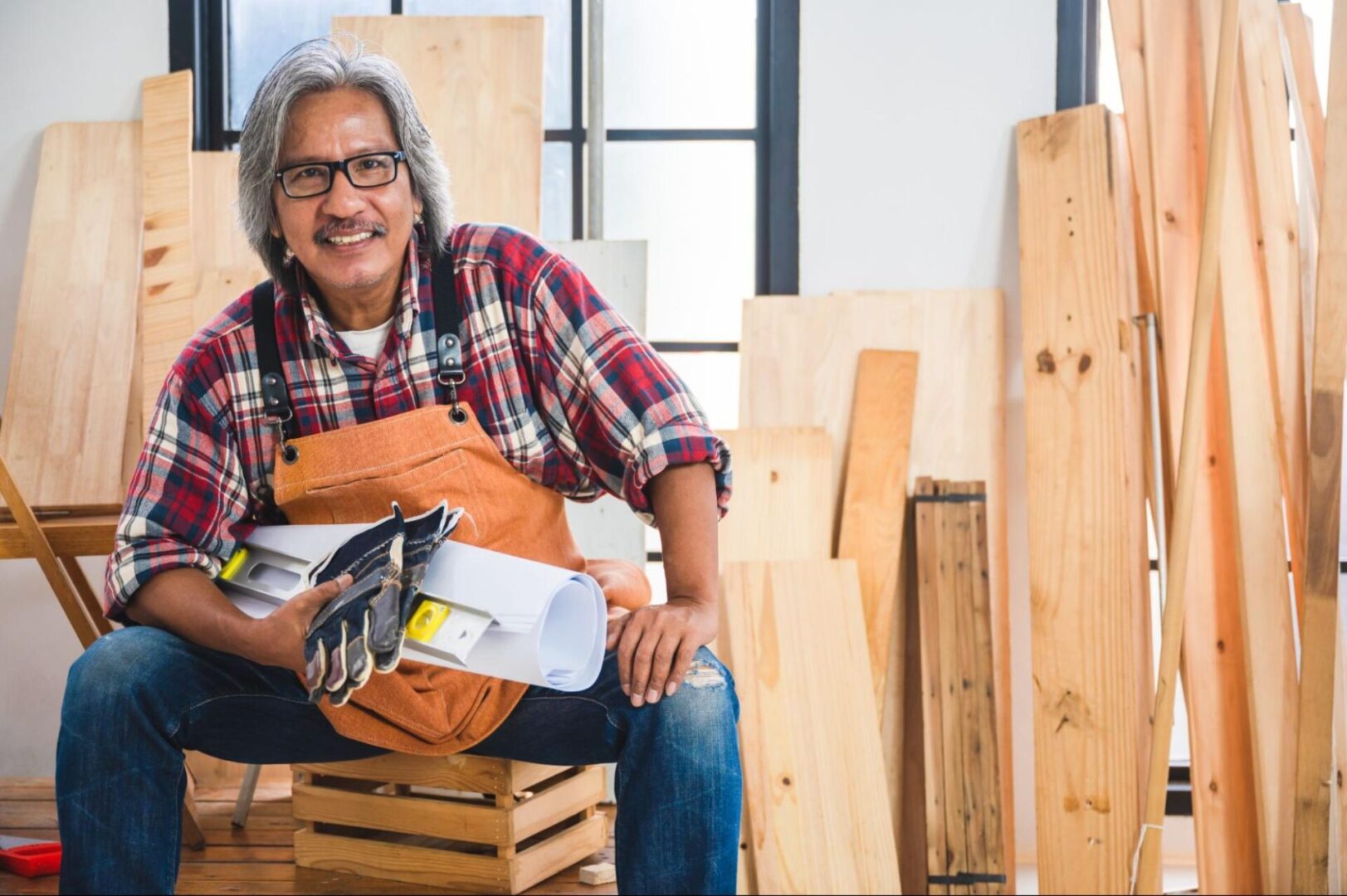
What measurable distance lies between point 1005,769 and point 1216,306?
3.65 ft

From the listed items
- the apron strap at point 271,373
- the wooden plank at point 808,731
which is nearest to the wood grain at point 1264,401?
the wooden plank at point 808,731

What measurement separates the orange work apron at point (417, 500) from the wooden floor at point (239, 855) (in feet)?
2.33

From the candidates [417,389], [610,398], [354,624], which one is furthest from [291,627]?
Answer: [610,398]

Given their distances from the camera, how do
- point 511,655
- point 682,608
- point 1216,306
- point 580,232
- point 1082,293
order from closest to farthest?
1. point 511,655
2. point 682,608
3. point 1216,306
4. point 1082,293
5. point 580,232

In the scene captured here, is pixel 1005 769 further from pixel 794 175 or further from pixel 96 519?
pixel 96 519

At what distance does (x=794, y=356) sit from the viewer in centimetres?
270

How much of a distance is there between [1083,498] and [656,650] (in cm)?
137

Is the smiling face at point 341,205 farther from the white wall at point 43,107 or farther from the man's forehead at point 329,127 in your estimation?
the white wall at point 43,107

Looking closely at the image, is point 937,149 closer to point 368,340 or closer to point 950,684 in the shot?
point 950,684

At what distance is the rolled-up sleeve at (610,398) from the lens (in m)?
1.56

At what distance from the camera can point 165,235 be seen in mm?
2662

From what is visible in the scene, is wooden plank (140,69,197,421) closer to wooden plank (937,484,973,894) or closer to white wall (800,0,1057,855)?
white wall (800,0,1057,855)

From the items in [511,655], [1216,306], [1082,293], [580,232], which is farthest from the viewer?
[580,232]

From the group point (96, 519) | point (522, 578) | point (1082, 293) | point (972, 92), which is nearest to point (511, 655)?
point (522, 578)
